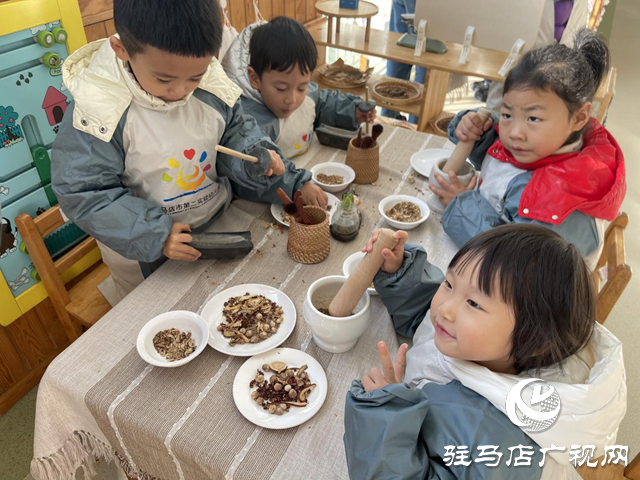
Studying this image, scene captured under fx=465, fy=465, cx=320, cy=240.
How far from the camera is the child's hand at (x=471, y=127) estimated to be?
1.49 m

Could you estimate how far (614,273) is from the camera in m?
1.15

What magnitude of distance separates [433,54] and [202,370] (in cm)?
228

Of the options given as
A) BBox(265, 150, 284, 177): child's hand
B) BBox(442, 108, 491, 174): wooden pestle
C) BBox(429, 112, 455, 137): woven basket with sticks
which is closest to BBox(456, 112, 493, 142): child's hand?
BBox(442, 108, 491, 174): wooden pestle

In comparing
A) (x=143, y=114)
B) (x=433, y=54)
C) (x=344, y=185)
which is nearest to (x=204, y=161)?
(x=143, y=114)

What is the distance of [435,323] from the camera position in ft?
2.83

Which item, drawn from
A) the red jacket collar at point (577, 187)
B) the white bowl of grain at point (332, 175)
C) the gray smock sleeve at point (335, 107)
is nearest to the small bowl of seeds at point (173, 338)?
the white bowl of grain at point (332, 175)

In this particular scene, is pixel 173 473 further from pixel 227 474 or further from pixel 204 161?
pixel 204 161

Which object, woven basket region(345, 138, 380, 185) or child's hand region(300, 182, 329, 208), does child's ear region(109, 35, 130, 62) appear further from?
woven basket region(345, 138, 380, 185)

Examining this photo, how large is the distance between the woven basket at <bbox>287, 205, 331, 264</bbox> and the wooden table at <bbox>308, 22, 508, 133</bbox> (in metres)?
1.58

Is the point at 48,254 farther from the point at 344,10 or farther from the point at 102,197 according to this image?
the point at 344,10

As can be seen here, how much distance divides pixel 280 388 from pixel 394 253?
38cm

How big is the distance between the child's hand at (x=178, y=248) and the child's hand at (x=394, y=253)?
1.45 ft

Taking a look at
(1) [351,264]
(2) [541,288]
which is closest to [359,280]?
(1) [351,264]

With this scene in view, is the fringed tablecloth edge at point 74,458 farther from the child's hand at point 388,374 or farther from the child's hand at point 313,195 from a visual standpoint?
the child's hand at point 313,195
